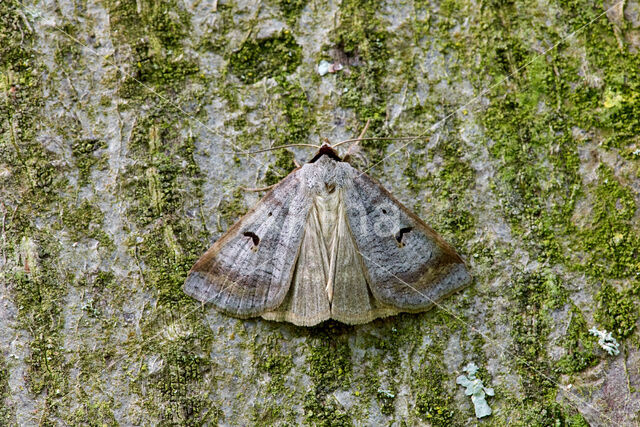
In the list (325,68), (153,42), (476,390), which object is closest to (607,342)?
(476,390)

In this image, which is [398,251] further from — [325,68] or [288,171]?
[325,68]

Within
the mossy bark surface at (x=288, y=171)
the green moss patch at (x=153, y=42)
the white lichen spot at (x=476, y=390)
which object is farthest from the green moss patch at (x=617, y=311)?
the green moss patch at (x=153, y=42)

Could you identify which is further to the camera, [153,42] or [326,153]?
[153,42]

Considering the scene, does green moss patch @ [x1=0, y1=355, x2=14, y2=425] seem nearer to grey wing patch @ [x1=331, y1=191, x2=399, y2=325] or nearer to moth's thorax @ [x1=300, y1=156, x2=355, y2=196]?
grey wing patch @ [x1=331, y1=191, x2=399, y2=325]

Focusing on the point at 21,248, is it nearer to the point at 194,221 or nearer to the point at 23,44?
the point at 194,221

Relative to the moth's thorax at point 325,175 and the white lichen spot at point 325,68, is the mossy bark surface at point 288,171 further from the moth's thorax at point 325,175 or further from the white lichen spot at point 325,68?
the moth's thorax at point 325,175
